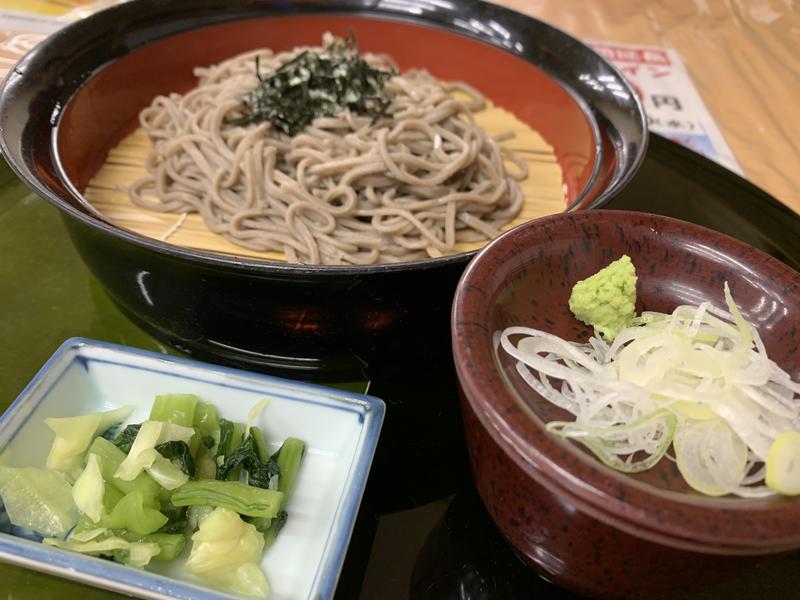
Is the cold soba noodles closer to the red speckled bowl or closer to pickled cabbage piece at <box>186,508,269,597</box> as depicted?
the red speckled bowl

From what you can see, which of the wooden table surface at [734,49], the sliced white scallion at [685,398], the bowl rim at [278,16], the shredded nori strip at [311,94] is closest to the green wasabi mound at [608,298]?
the sliced white scallion at [685,398]

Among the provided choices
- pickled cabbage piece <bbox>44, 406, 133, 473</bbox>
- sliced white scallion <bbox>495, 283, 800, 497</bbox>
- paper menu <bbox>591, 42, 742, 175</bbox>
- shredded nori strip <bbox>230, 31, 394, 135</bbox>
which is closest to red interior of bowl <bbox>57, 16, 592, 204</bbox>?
shredded nori strip <bbox>230, 31, 394, 135</bbox>

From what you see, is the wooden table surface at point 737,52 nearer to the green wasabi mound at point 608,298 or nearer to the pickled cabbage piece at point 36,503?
the green wasabi mound at point 608,298

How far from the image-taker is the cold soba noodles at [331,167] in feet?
5.98

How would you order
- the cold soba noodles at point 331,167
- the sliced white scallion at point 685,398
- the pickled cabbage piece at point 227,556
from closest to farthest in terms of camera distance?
1. the sliced white scallion at point 685,398
2. the pickled cabbage piece at point 227,556
3. the cold soba noodles at point 331,167

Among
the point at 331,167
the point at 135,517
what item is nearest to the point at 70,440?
the point at 135,517

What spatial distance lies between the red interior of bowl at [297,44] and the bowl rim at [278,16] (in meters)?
0.03

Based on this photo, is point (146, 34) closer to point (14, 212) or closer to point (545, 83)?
point (14, 212)

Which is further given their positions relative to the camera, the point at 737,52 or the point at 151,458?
the point at 737,52

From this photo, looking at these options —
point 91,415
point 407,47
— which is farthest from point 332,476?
point 407,47

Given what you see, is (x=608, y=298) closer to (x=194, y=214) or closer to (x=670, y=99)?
(x=194, y=214)

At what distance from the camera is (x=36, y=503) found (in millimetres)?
1086

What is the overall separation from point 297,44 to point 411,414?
180 cm

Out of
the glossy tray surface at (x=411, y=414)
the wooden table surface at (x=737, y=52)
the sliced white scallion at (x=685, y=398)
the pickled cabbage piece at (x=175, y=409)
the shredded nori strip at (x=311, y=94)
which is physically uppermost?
the wooden table surface at (x=737, y=52)
